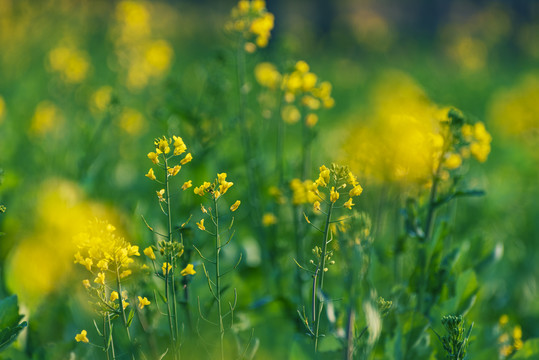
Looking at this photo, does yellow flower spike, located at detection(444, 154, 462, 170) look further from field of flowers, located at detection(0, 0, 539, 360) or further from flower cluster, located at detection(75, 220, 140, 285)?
flower cluster, located at detection(75, 220, 140, 285)

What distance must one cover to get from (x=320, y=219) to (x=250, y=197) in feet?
1.47

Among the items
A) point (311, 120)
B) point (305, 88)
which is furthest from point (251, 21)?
point (311, 120)

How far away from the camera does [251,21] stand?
2238mm

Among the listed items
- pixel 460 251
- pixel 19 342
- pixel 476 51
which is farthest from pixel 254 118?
pixel 476 51

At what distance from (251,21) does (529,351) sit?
1.64 metres

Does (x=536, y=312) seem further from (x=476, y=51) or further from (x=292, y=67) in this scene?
(x=476, y=51)

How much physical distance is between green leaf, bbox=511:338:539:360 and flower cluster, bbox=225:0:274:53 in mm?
1491

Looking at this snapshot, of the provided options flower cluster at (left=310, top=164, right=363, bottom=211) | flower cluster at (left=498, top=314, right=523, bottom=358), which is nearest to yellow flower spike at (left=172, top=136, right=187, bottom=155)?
flower cluster at (left=310, top=164, right=363, bottom=211)

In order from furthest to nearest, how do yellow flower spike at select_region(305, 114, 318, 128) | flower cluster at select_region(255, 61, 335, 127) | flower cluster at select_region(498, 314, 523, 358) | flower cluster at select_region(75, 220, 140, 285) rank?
1. yellow flower spike at select_region(305, 114, 318, 128)
2. flower cluster at select_region(255, 61, 335, 127)
3. flower cluster at select_region(498, 314, 523, 358)
4. flower cluster at select_region(75, 220, 140, 285)

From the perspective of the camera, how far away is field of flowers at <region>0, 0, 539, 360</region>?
5.19 ft

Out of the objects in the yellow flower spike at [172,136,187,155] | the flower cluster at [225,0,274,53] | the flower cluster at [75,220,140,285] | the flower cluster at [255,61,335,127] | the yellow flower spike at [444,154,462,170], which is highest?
the flower cluster at [225,0,274,53]

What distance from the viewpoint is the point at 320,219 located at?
228 cm

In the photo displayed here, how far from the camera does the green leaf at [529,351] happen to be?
70.8 inches

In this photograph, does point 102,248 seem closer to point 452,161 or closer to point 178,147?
point 178,147
